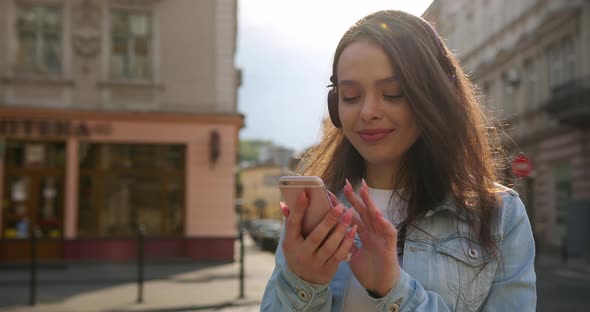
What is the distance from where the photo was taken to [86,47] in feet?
Result: 58.9

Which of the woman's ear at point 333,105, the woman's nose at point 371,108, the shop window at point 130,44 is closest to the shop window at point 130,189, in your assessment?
the shop window at point 130,44

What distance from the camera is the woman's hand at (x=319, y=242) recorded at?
52.7 inches

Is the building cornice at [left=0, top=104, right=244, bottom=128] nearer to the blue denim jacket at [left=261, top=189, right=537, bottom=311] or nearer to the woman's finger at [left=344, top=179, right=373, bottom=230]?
the blue denim jacket at [left=261, top=189, right=537, bottom=311]

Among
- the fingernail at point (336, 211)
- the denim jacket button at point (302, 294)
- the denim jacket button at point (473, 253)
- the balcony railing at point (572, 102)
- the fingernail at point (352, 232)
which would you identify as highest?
the balcony railing at point (572, 102)

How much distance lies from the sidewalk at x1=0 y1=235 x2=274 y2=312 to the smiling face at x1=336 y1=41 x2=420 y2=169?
25.9ft

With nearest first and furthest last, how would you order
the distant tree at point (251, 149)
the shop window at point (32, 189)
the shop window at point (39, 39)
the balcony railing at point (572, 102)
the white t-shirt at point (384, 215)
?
the white t-shirt at point (384, 215) → the shop window at point (32, 189) → the shop window at point (39, 39) → the balcony railing at point (572, 102) → the distant tree at point (251, 149)

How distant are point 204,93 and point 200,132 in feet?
3.65

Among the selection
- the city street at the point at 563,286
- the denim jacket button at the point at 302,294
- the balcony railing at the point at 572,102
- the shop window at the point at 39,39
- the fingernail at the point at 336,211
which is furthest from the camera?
the balcony railing at the point at 572,102

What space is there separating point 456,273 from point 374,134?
A: 393 millimetres

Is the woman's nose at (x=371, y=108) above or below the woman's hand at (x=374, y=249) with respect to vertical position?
above

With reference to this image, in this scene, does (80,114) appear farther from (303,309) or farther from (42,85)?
(303,309)

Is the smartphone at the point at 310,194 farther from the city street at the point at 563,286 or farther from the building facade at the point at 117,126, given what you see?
the building facade at the point at 117,126

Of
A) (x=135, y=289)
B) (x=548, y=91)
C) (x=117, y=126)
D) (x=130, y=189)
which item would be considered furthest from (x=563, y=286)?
(x=548, y=91)

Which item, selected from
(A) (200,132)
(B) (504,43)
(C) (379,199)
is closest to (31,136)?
(A) (200,132)
